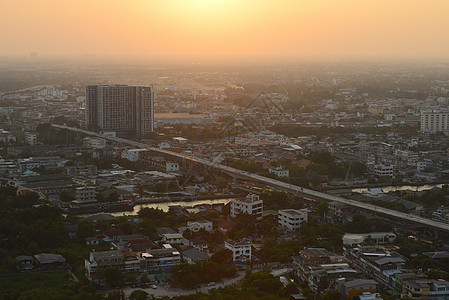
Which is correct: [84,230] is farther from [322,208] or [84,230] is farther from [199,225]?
[322,208]

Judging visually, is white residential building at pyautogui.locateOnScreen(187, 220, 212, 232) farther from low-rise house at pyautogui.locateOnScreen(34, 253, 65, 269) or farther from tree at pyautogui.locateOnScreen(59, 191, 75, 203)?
tree at pyautogui.locateOnScreen(59, 191, 75, 203)

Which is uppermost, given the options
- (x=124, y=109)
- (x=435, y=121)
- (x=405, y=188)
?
(x=124, y=109)

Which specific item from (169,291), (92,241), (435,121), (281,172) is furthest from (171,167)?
(435,121)

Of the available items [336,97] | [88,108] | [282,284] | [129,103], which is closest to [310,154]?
[129,103]

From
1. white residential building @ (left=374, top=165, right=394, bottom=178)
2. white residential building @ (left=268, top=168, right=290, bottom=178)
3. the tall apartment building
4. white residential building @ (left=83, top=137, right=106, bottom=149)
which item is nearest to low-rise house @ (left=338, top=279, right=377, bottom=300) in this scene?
white residential building @ (left=268, top=168, right=290, bottom=178)

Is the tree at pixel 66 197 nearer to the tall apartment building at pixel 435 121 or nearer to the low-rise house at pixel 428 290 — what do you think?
the low-rise house at pixel 428 290

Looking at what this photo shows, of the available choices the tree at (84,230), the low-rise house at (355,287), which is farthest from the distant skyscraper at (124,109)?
the low-rise house at (355,287)
